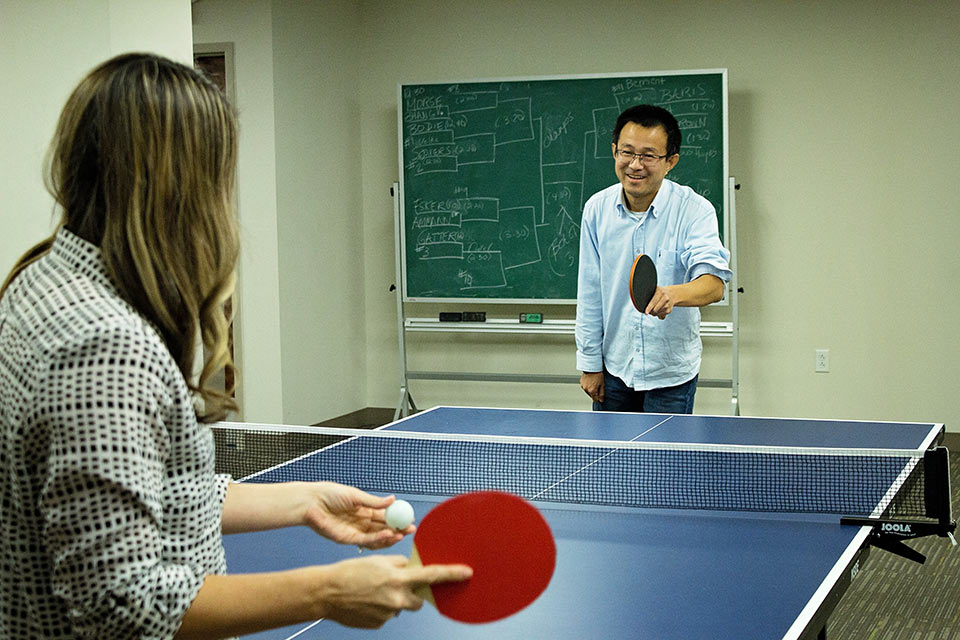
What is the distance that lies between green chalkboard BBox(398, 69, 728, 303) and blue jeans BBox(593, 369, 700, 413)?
2522mm

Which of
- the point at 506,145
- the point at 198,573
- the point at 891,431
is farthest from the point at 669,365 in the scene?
the point at 506,145

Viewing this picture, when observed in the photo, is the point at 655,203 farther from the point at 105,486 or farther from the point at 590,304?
the point at 105,486

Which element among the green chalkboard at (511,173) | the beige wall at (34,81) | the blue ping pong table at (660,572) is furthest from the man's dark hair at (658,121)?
the green chalkboard at (511,173)

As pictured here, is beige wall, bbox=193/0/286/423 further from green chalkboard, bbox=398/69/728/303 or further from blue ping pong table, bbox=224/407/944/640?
blue ping pong table, bbox=224/407/944/640

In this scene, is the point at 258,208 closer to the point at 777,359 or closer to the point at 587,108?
the point at 587,108

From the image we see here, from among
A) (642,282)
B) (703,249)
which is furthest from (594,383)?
(703,249)

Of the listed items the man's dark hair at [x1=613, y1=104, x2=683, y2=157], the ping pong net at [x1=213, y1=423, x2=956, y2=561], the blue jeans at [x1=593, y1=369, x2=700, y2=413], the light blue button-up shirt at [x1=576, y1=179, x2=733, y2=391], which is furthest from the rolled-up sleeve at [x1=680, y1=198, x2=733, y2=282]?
the ping pong net at [x1=213, y1=423, x2=956, y2=561]

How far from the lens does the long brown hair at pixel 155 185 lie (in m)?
0.94

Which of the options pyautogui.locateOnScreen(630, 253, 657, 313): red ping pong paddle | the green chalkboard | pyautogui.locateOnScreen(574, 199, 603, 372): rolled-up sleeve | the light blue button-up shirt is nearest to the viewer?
pyautogui.locateOnScreen(630, 253, 657, 313): red ping pong paddle

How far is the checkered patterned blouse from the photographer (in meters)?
0.86

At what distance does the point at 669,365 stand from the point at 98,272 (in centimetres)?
272

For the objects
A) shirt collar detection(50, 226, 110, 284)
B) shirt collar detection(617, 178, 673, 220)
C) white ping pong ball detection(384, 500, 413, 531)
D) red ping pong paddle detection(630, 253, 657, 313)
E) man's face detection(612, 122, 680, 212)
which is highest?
man's face detection(612, 122, 680, 212)

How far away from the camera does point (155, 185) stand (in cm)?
94

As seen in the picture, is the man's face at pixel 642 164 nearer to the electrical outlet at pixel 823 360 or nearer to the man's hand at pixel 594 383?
the man's hand at pixel 594 383
